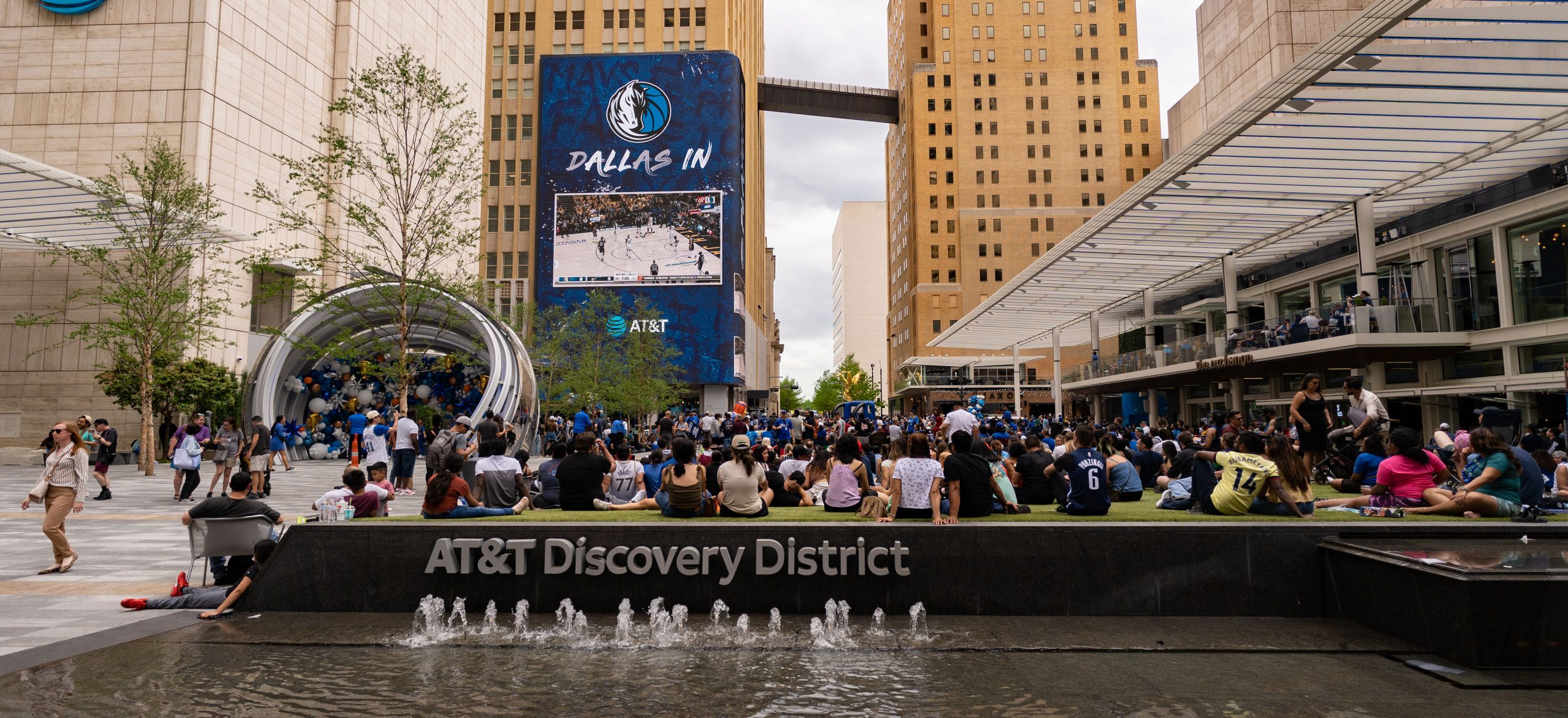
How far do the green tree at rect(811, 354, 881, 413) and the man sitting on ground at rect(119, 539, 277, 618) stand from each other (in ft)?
343

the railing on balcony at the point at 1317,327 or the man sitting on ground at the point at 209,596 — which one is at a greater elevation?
the railing on balcony at the point at 1317,327

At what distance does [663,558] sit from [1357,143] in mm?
19869

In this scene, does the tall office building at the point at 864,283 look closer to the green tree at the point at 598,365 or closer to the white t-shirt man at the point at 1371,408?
the green tree at the point at 598,365

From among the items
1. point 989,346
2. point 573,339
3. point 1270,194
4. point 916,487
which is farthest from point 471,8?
point 916,487

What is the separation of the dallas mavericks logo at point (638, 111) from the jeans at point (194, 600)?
50555 mm

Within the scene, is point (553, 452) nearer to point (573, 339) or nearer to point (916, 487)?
point (916, 487)

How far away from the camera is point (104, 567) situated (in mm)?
9211

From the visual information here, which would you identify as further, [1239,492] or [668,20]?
[668,20]

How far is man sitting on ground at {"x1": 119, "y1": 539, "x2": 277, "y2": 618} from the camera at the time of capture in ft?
24.5

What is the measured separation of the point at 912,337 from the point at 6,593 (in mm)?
85688

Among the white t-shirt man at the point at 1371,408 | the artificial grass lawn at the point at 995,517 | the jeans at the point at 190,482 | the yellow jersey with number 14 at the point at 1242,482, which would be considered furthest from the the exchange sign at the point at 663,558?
the jeans at the point at 190,482

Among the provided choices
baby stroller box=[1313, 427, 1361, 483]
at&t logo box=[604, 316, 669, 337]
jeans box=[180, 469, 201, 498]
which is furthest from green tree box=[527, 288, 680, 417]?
baby stroller box=[1313, 427, 1361, 483]

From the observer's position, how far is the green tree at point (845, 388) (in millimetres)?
120875

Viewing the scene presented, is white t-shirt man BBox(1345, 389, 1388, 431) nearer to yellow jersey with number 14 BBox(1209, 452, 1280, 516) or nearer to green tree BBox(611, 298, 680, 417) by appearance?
yellow jersey with number 14 BBox(1209, 452, 1280, 516)
